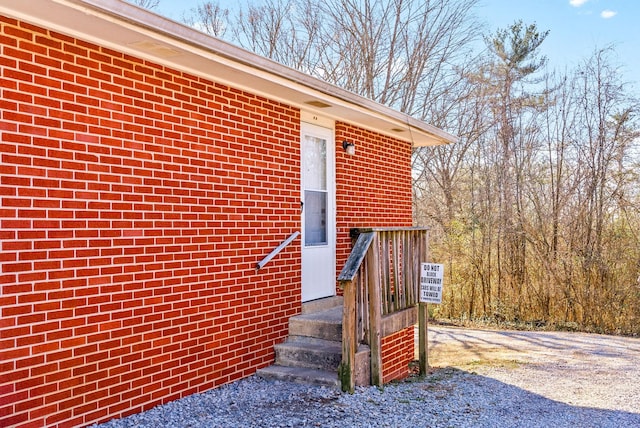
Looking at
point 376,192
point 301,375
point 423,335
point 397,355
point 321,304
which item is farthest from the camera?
point 376,192

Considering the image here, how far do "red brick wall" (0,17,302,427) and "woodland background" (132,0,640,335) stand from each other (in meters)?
8.79

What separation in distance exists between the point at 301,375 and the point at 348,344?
0.61 meters

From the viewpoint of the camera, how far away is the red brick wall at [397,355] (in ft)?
22.2

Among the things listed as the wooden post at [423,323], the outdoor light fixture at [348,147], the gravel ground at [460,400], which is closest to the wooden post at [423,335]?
the wooden post at [423,323]

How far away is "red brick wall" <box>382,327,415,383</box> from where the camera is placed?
678 cm

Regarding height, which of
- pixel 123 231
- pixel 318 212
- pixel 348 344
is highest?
pixel 318 212

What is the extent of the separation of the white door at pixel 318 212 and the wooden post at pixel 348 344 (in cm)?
135

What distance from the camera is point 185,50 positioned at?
4.15 m

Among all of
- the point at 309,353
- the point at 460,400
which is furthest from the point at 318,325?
the point at 460,400

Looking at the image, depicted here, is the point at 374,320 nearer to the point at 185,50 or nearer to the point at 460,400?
the point at 460,400

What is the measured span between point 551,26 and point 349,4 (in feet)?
19.5

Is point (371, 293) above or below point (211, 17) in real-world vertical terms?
below

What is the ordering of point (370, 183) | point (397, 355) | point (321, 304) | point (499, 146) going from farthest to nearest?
point (499, 146) → point (370, 183) → point (397, 355) → point (321, 304)

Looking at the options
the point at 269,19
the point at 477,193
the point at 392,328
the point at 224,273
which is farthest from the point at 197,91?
the point at 269,19
